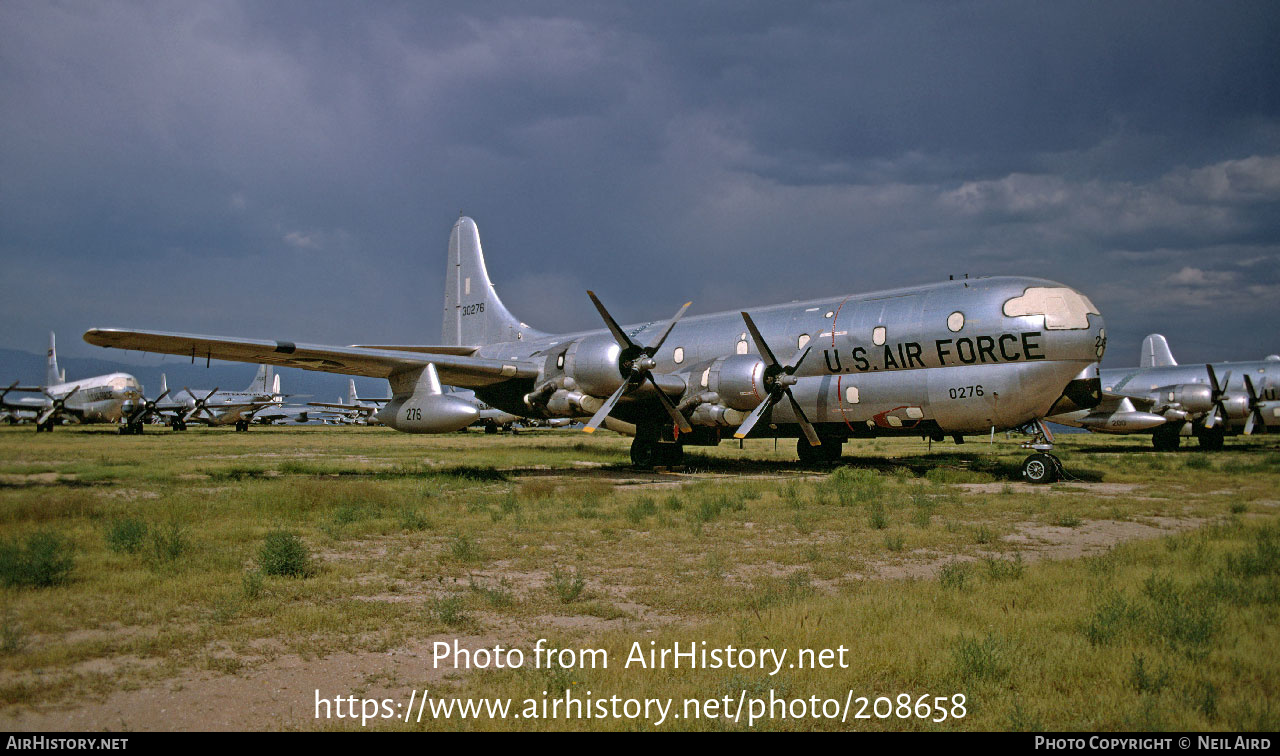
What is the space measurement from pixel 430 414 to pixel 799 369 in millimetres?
10094

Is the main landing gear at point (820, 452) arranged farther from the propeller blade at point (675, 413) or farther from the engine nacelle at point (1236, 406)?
the engine nacelle at point (1236, 406)

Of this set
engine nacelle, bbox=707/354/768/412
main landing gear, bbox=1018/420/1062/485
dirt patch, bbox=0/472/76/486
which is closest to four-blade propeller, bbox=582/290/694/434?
engine nacelle, bbox=707/354/768/412

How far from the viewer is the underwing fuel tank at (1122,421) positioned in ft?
109

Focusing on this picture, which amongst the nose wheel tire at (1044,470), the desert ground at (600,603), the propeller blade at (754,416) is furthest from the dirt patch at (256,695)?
the nose wheel tire at (1044,470)

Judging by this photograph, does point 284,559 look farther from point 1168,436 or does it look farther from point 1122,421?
point 1168,436

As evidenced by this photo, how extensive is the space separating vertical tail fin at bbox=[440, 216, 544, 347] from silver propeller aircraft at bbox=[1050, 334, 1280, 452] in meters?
25.4

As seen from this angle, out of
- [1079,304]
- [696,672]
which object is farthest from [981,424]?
[696,672]

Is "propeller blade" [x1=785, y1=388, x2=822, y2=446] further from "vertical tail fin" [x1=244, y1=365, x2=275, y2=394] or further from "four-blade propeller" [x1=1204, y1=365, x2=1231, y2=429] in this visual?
"vertical tail fin" [x1=244, y1=365, x2=275, y2=394]

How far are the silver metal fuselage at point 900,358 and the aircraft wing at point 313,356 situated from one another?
146 centimetres

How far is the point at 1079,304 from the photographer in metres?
17.5

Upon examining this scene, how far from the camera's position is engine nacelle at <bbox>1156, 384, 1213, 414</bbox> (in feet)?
110

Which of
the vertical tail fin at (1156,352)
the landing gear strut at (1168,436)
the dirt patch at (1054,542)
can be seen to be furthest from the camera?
the vertical tail fin at (1156,352)

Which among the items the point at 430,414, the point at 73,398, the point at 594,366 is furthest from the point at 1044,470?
the point at 73,398
